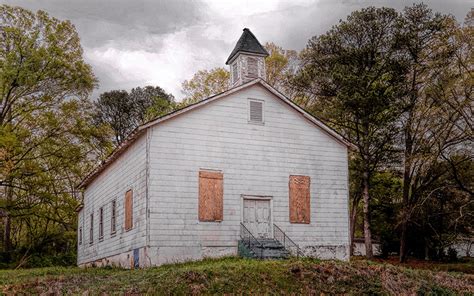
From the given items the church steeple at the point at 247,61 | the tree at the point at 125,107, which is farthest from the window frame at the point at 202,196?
the tree at the point at 125,107

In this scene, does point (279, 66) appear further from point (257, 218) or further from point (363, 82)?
point (257, 218)

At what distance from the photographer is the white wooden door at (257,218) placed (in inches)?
898

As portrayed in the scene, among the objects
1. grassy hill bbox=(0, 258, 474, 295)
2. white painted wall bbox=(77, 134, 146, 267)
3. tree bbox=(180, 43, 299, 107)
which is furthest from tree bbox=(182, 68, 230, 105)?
grassy hill bbox=(0, 258, 474, 295)

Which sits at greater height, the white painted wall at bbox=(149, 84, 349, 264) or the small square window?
the small square window

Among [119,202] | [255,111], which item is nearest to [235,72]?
[255,111]

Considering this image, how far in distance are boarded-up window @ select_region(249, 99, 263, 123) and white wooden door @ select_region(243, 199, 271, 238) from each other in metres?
3.19

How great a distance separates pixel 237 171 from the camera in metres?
22.9

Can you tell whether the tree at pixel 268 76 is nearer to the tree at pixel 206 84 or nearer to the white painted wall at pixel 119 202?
the tree at pixel 206 84

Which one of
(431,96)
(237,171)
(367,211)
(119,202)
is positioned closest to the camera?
(237,171)

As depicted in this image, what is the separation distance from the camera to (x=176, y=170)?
21828 mm

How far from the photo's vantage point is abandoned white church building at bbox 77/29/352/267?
70.5ft

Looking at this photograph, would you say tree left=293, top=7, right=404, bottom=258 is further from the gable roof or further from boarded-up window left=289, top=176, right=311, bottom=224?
boarded-up window left=289, top=176, right=311, bottom=224

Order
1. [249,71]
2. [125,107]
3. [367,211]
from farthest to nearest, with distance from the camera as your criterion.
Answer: [125,107]
[367,211]
[249,71]

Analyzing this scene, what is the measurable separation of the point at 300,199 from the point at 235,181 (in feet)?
9.52
